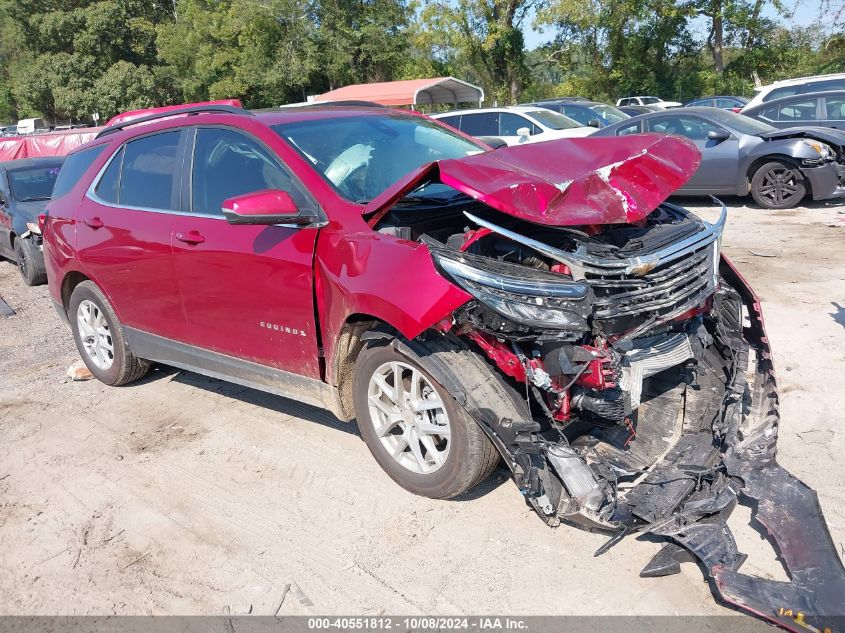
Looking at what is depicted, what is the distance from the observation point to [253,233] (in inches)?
154

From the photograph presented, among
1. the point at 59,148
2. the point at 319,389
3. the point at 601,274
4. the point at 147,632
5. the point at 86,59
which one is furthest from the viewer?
the point at 86,59

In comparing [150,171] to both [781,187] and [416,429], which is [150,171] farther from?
[781,187]

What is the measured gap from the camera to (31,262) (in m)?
9.51

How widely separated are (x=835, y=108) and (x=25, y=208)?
41.6ft

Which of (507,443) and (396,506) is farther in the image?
(396,506)

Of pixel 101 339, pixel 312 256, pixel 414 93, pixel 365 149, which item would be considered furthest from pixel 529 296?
pixel 414 93

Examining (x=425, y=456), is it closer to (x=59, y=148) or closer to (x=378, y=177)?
(x=378, y=177)

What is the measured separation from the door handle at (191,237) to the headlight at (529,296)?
1.85 metres

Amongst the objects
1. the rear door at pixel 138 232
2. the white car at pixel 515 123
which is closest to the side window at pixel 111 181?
the rear door at pixel 138 232

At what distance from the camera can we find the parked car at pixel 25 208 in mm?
9555

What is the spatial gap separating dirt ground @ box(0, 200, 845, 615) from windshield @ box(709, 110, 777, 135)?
20.2 feet

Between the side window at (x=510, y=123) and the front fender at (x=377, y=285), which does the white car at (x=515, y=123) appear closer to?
the side window at (x=510, y=123)

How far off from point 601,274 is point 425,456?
1229mm

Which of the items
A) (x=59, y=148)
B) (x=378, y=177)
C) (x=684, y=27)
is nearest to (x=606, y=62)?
(x=684, y=27)
